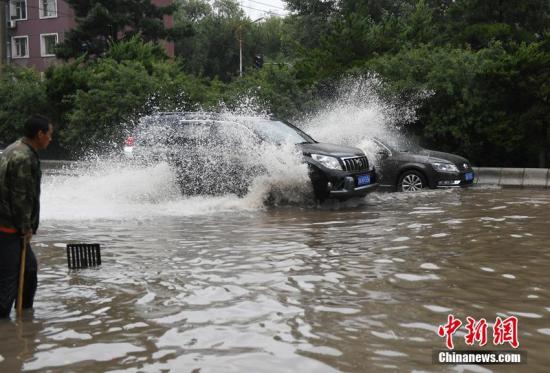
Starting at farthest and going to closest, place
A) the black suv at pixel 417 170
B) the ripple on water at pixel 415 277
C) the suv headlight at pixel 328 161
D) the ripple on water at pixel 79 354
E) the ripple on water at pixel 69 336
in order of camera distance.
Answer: the black suv at pixel 417 170
the suv headlight at pixel 328 161
the ripple on water at pixel 415 277
the ripple on water at pixel 69 336
the ripple on water at pixel 79 354

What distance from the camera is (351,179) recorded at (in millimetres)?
12219

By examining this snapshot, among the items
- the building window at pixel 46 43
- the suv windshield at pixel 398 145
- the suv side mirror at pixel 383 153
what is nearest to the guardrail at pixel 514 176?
the suv windshield at pixel 398 145

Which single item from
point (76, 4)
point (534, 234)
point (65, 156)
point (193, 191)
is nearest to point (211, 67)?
point (76, 4)

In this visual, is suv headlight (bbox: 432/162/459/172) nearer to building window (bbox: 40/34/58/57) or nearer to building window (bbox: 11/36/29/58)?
building window (bbox: 40/34/58/57)

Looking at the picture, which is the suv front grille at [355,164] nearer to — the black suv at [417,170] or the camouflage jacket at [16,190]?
the black suv at [417,170]

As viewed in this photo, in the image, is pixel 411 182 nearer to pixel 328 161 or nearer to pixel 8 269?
pixel 328 161

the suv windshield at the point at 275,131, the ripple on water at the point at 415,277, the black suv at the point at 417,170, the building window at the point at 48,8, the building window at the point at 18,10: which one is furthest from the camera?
the building window at the point at 18,10

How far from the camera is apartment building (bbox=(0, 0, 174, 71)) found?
53094 mm

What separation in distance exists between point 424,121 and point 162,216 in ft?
30.4

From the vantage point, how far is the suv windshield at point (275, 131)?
12.8 metres

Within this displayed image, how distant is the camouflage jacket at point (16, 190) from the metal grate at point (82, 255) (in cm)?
197

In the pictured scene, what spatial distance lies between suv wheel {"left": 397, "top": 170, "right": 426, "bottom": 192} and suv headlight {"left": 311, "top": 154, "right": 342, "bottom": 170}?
9.89ft

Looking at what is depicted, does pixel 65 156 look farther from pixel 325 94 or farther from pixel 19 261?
pixel 19 261

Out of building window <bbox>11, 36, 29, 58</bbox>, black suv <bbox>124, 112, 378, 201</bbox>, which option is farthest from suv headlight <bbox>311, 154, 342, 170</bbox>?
building window <bbox>11, 36, 29, 58</bbox>
